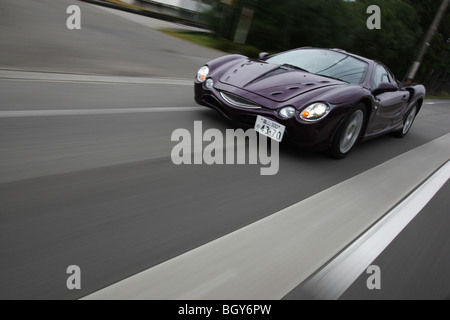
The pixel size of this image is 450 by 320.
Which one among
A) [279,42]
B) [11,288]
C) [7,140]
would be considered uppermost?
[279,42]

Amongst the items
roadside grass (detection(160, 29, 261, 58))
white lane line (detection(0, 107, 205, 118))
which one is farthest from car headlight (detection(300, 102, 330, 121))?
roadside grass (detection(160, 29, 261, 58))

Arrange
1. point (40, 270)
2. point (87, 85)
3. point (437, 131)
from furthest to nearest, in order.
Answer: point (437, 131) → point (87, 85) → point (40, 270)

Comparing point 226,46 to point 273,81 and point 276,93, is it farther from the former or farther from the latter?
point 276,93

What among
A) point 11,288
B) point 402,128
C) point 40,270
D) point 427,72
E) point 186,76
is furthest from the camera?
point 427,72

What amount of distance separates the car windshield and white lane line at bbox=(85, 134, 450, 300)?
154 centimetres

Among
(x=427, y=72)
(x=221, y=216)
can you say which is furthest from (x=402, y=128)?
(x=427, y=72)

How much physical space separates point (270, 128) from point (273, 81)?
0.65 m

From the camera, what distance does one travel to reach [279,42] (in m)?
14.9

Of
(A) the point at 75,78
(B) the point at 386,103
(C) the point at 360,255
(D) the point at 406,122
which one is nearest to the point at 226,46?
(D) the point at 406,122

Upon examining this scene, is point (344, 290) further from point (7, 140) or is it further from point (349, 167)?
point (7, 140)

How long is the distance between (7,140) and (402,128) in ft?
19.1

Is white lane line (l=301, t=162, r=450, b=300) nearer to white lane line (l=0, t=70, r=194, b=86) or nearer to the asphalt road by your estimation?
the asphalt road

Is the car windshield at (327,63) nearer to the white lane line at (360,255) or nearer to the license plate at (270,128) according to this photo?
the license plate at (270,128)

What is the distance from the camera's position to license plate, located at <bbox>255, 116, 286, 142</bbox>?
12.1ft
